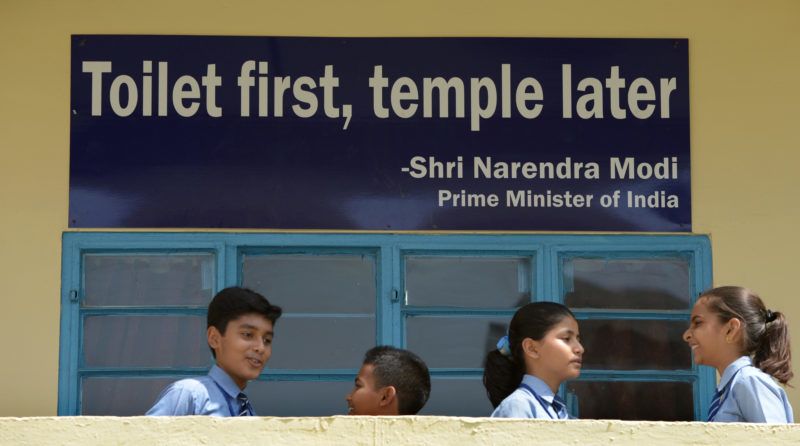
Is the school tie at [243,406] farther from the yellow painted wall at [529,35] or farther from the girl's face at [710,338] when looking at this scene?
the girl's face at [710,338]

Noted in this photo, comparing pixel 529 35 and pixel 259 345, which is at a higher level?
pixel 529 35

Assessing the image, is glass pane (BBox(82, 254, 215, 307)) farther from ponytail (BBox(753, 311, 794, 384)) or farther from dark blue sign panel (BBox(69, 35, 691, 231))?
ponytail (BBox(753, 311, 794, 384))

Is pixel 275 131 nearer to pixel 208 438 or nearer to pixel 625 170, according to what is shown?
pixel 625 170

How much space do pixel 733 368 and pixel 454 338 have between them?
1.39m

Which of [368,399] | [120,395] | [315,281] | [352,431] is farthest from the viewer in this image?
[315,281]

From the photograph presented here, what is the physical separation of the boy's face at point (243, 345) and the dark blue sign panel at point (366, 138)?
0.88m

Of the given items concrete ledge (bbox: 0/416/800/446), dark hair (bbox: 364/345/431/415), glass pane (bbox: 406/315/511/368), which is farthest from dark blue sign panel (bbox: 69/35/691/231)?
concrete ledge (bbox: 0/416/800/446)

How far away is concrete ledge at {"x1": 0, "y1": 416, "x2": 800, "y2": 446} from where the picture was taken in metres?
4.44

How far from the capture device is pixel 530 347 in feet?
15.7

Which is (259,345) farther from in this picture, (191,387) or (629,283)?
(629,283)

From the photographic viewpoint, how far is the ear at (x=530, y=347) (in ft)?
15.7

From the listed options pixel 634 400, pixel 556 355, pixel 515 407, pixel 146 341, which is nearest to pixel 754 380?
pixel 556 355

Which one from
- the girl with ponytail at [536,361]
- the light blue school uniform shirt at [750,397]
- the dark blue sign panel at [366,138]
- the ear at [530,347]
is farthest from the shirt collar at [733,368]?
the dark blue sign panel at [366,138]

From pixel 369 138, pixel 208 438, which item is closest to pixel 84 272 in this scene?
pixel 369 138
